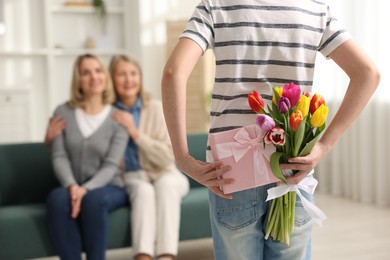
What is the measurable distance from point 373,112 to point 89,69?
2631mm

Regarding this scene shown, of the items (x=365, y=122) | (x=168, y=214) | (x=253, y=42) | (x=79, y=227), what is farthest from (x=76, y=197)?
(x=365, y=122)

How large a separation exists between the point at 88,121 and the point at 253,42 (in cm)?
237

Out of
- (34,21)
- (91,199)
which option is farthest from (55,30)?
(91,199)

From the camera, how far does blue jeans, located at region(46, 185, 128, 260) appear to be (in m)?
3.05

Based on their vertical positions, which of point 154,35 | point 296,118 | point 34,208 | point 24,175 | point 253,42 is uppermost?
point 154,35

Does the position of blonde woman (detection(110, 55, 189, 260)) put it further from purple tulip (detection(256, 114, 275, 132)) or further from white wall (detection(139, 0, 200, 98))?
white wall (detection(139, 0, 200, 98))

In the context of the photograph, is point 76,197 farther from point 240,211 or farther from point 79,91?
point 240,211

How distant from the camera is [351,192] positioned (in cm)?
549

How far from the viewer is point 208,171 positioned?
123 cm

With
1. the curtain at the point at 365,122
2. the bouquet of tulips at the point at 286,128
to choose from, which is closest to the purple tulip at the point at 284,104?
the bouquet of tulips at the point at 286,128

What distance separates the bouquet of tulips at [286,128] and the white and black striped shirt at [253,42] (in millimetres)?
51

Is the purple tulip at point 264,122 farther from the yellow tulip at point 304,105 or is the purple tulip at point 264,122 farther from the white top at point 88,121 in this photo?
the white top at point 88,121

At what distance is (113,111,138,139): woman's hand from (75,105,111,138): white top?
0.06 metres

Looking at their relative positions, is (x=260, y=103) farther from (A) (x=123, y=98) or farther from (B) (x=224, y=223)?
(A) (x=123, y=98)
